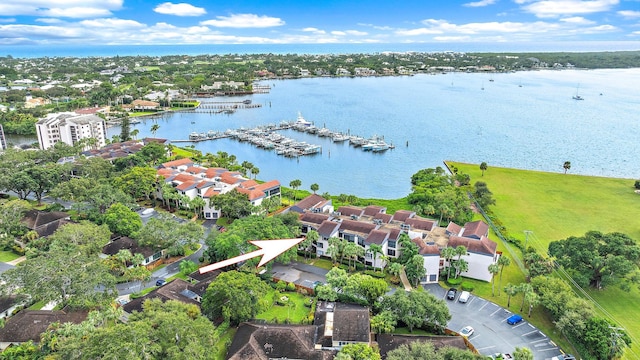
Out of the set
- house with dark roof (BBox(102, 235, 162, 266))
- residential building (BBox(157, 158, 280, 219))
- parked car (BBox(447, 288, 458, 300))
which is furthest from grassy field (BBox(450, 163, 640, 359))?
house with dark roof (BBox(102, 235, 162, 266))

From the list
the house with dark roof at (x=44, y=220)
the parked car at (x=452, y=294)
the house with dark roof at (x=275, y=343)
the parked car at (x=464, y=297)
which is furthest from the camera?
the house with dark roof at (x=44, y=220)

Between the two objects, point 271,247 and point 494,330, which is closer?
point 494,330

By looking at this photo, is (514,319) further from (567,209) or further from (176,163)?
(176,163)

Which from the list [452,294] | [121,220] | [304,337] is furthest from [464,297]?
[121,220]

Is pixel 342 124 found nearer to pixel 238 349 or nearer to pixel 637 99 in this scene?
pixel 238 349

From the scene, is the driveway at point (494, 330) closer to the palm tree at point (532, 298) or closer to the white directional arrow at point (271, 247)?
the palm tree at point (532, 298)

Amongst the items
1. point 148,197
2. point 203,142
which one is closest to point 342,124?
point 203,142

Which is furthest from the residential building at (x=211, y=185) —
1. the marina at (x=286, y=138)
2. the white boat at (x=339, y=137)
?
the white boat at (x=339, y=137)
